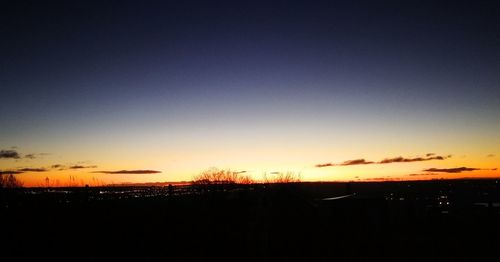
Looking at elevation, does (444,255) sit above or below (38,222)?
below

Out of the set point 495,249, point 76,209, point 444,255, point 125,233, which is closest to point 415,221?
point 495,249

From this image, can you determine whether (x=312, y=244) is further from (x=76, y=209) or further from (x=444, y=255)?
(x=76, y=209)

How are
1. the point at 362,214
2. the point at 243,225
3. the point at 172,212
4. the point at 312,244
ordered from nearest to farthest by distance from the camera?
the point at 312,244 → the point at 243,225 → the point at 362,214 → the point at 172,212

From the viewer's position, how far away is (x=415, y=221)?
2380 centimetres

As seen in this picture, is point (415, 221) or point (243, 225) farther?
point (415, 221)

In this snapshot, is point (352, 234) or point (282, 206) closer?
point (352, 234)

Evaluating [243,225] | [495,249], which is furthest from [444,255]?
[243,225]

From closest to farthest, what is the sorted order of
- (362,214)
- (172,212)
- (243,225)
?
(243,225) → (362,214) → (172,212)

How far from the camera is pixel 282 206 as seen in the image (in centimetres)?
1903

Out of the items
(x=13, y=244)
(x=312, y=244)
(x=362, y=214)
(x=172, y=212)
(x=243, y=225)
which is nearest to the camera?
(x=312, y=244)

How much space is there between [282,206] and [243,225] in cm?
192

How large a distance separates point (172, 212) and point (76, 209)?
571cm

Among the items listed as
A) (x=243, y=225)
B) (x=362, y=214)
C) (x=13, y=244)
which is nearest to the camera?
(x=13, y=244)

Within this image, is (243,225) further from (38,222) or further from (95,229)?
(38,222)
